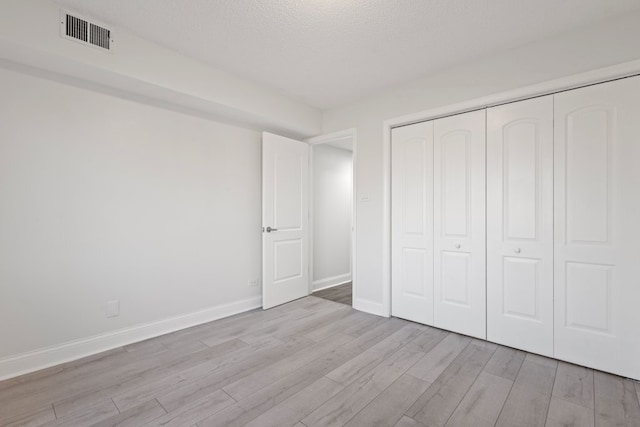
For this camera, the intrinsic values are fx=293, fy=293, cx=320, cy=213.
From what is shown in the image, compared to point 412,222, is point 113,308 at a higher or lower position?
lower

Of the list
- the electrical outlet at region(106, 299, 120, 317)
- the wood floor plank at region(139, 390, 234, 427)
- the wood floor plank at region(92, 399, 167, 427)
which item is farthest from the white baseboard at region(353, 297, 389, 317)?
the electrical outlet at region(106, 299, 120, 317)

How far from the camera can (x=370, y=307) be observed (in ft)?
11.3

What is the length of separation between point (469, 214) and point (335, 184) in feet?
8.36

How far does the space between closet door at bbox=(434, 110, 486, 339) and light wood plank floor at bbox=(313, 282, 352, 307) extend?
130 cm

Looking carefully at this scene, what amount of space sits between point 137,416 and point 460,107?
3394mm

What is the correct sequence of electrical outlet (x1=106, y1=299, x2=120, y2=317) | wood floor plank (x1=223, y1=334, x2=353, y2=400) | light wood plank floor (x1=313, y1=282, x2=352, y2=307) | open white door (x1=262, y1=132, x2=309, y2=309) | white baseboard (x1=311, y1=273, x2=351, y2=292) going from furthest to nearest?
1. white baseboard (x1=311, y1=273, x2=351, y2=292)
2. light wood plank floor (x1=313, y1=282, x2=352, y2=307)
3. open white door (x1=262, y1=132, x2=309, y2=309)
4. electrical outlet (x1=106, y1=299, x2=120, y2=317)
5. wood floor plank (x1=223, y1=334, x2=353, y2=400)

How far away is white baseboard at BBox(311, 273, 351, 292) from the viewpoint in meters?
4.52

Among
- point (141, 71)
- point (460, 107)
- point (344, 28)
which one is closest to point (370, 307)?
point (460, 107)

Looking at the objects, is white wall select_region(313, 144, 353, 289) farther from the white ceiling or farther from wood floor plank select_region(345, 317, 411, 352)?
the white ceiling

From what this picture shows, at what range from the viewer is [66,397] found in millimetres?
1857

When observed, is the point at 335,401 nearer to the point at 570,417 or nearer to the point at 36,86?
the point at 570,417

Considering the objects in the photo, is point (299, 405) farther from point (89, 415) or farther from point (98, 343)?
point (98, 343)

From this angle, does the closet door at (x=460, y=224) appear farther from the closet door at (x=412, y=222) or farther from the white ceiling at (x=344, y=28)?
the white ceiling at (x=344, y=28)

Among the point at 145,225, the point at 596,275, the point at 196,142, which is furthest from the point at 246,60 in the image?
the point at 596,275
